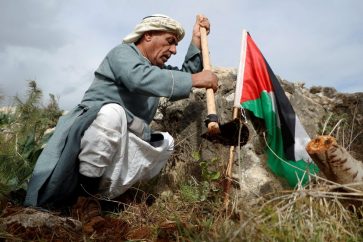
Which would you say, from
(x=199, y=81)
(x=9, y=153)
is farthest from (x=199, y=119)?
(x=9, y=153)

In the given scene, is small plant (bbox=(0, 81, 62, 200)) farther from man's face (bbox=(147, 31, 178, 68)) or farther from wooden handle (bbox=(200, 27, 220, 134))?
wooden handle (bbox=(200, 27, 220, 134))

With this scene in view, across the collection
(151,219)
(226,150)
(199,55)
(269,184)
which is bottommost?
(151,219)

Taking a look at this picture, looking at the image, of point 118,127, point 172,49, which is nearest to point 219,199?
point 118,127

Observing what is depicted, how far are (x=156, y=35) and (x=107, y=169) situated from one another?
1248mm

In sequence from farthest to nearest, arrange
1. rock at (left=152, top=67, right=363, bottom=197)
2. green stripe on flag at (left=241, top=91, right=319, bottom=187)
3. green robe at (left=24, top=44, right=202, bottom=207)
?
1. rock at (left=152, top=67, right=363, bottom=197)
2. green stripe on flag at (left=241, top=91, right=319, bottom=187)
3. green robe at (left=24, top=44, right=202, bottom=207)

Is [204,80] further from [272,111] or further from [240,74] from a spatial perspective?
[272,111]

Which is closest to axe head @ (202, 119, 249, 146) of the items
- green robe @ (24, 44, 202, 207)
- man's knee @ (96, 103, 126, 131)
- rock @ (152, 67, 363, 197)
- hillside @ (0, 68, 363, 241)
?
hillside @ (0, 68, 363, 241)

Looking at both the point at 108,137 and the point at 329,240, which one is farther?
the point at 108,137

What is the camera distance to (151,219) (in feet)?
10.1

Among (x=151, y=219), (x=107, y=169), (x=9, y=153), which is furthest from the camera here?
(x=9, y=153)

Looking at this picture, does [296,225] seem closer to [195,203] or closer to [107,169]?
[195,203]

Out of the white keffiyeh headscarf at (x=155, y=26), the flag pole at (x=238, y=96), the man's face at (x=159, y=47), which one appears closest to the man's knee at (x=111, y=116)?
the man's face at (x=159, y=47)

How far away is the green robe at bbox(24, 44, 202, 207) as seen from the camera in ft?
10.2

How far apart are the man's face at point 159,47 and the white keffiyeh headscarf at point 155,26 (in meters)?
0.05
